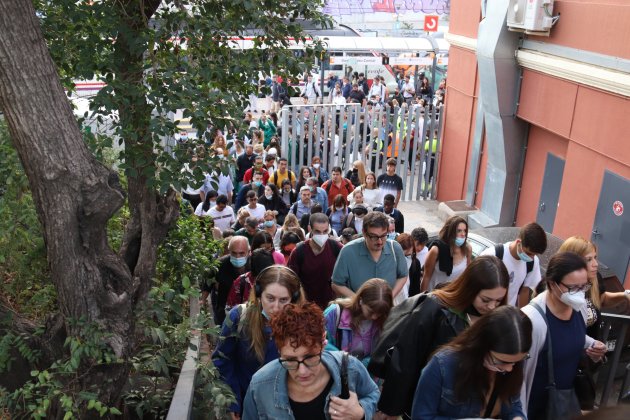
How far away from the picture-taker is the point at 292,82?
224 inches

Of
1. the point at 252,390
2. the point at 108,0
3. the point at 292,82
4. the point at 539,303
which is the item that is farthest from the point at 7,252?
the point at 539,303

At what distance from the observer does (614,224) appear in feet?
28.4

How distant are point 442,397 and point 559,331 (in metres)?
1.16

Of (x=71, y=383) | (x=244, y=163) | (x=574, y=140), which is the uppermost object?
(x=574, y=140)

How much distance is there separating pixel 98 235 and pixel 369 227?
2.31 m

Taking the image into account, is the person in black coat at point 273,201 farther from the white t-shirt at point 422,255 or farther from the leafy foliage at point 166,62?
the leafy foliage at point 166,62

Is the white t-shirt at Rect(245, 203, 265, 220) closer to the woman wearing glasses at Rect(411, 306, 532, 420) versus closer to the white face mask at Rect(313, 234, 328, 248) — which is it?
the white face mask at Rect(313, 234, 328, 248)

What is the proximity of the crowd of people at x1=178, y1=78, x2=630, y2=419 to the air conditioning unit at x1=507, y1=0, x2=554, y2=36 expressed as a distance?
4958 millimetres

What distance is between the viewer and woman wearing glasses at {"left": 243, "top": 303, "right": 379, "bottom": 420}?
317cm

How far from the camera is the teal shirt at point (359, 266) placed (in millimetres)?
5652

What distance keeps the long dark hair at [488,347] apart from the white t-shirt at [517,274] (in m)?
2.65

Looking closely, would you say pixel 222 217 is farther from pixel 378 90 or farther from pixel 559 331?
pixel 378 90

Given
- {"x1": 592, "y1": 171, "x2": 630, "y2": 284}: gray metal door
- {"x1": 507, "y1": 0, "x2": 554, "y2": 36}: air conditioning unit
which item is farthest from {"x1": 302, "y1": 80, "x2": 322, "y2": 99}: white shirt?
{"x1": 592, "y1": 171, "x2": 630, "y2": 284}: gray metal door

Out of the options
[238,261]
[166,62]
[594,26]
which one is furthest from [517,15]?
[166,62]
